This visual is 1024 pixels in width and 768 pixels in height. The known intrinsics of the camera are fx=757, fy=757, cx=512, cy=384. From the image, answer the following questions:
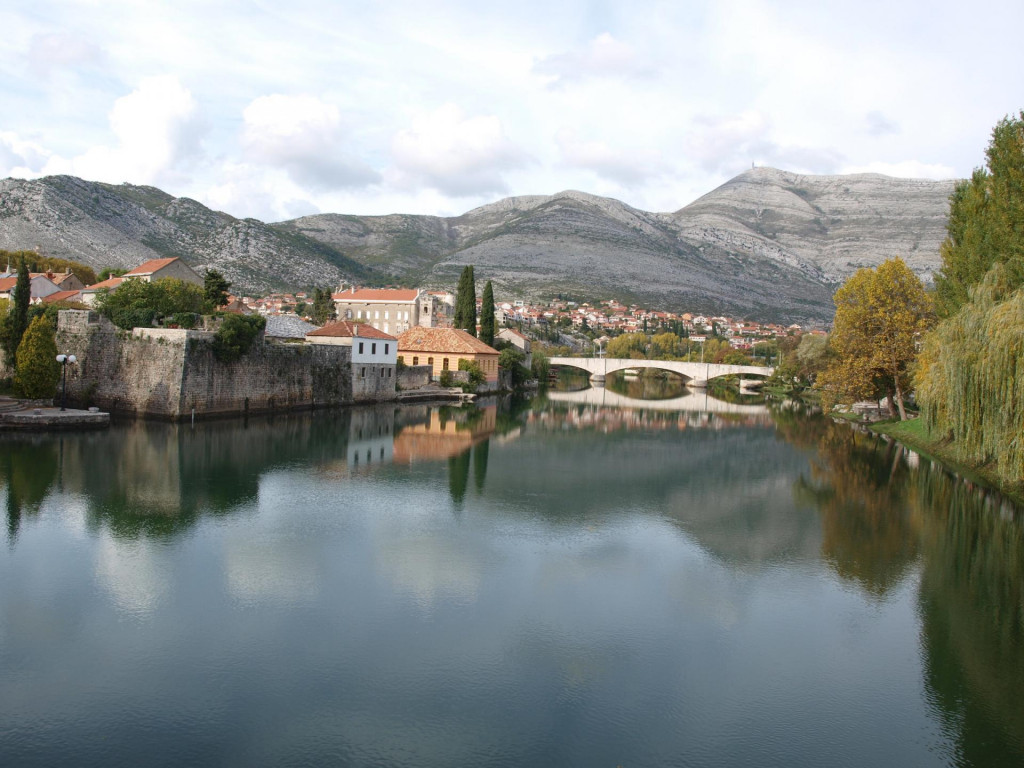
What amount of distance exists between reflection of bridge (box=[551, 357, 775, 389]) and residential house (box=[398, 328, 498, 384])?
80.1ft

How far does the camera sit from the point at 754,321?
137 m

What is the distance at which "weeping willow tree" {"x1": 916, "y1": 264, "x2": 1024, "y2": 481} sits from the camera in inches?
648

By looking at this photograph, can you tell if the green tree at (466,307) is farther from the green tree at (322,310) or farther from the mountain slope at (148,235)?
the mountain slope at (148,235)

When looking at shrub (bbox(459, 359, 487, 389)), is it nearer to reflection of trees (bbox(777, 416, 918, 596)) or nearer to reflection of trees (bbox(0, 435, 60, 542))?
reflection of trees (bbox(777, 416, 918, 596))

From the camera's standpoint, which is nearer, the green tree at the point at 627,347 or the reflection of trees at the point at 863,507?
the reflection of trees at the point at 863,507

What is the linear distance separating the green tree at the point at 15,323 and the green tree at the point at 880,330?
33746 mm

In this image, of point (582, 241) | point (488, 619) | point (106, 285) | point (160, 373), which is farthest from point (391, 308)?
point (582, 241)

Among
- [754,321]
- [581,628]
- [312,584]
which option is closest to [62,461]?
[312,584]

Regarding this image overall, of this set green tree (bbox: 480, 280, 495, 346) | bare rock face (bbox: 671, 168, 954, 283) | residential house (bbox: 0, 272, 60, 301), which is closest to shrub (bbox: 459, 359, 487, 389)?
green tree (bbox: 480, 280, 495, 346)

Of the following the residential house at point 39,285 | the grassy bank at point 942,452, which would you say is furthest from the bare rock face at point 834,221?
the residential house at point 39,285

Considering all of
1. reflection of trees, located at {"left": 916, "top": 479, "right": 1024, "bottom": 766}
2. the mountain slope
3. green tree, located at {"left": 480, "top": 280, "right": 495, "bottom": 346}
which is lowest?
reflection of trees, located at {"left": 916, "top": 479, "right": 1024, "bottom": 766}

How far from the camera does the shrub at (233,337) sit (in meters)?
29.5

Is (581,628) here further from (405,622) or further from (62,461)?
(62,461)

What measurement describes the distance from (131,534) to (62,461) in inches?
289
